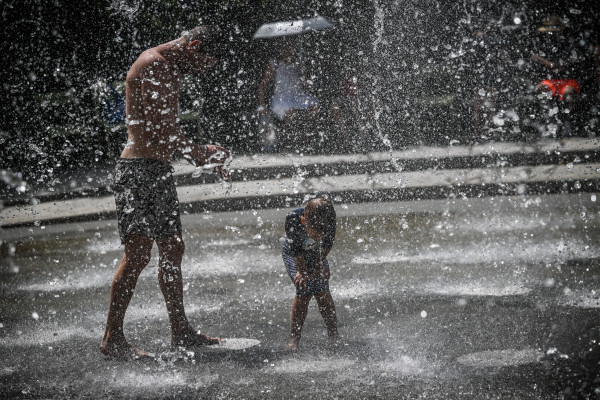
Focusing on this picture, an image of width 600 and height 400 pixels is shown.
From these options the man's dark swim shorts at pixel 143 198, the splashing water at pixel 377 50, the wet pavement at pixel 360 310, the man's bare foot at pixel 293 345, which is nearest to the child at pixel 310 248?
the man's bare foot at pixel 293 345

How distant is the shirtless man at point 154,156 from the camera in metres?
3.39

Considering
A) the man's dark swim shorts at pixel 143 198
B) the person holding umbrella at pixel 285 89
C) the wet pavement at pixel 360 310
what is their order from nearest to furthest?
the wet pavement at pixel 360 310 → the man's dark swim shorts at pixel 143 198 → the person holding umbrella at pixel 285 89

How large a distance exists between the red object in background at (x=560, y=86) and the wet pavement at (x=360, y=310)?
3.92 m

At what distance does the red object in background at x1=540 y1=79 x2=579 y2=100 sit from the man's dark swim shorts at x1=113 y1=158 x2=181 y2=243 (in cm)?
845

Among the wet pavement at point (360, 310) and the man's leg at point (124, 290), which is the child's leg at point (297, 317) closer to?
the wet pavement at point (360, 310)

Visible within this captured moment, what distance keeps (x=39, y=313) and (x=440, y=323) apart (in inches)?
114

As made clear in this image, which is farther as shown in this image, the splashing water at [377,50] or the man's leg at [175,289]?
the splashing water at [377,50]

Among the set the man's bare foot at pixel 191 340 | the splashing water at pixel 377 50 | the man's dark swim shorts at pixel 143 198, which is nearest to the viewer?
the man's dark swim shorts at pixel 143 198

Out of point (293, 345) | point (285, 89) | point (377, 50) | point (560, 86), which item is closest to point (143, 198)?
point (293, 345)

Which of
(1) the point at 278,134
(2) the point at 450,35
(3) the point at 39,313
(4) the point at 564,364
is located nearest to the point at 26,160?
(1) the point at 278,134

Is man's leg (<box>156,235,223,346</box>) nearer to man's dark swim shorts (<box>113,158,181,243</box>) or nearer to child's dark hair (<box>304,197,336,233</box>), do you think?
man's dark swim shorts (<box>113,158,181,243</box>)

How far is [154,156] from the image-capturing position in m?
3.51

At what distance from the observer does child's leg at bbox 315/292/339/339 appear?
3562 mm

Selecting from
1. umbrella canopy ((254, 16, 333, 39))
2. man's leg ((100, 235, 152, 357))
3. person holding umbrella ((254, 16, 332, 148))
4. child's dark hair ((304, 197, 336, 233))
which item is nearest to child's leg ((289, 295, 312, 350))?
child's dark hair ((304, 197, 336, 233))
